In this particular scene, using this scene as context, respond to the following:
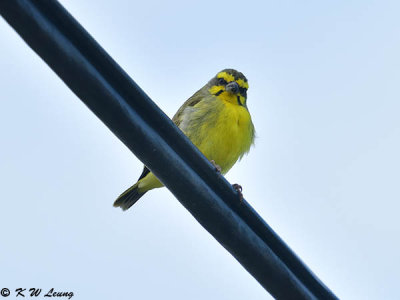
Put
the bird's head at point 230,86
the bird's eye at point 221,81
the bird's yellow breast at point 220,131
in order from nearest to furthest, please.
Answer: the bird's yellow breast at point 220,131 < the bird's head at point 230,86 < the bird's eye at point 221,81

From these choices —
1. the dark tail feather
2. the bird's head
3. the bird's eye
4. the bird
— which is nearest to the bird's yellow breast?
the bird

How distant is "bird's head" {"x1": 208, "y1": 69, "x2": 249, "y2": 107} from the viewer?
7.06 metres

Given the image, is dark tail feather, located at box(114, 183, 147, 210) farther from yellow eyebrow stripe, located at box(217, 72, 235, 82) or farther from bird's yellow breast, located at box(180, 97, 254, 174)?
yellow eyebrow stripe, located at box(217, 72, 235, 82)

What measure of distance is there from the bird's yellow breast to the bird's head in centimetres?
21

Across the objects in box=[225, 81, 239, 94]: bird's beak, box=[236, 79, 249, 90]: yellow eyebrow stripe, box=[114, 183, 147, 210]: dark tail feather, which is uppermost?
box=[236, 79, 249, 90]: yellow eyebrow stripe

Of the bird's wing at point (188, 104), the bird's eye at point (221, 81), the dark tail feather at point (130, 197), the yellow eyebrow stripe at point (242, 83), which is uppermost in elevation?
the yellow eyebrow stripe at point (242, 83)

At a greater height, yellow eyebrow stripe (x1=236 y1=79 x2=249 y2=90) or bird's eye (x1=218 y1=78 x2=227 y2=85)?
yellow eyebrow stripe (x1=236 y1=79 x2=249 y2=90)

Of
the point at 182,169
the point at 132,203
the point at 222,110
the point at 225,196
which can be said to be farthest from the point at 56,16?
the point at 132,203

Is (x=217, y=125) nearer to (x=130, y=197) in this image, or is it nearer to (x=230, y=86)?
(x=230, y=86)

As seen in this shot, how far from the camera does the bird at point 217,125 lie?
649 cm

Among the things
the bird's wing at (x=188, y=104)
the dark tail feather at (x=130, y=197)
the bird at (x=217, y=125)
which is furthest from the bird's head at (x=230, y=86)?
the dark tail feather at (x=130, y=197)

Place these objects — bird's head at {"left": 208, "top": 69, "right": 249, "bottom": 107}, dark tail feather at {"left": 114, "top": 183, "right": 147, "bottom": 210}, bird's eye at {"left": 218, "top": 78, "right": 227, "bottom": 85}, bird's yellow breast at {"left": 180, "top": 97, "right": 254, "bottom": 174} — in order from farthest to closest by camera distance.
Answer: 1. dark tail feather at {"left": 114, "top": 183, "right": 147, "bottom": 210}
2. bird's eye at {"left": 218, "top": 78, "right": 227, "bottom": 85}
3. bird's head at {"left": 208, "top": 69, "right": 249, "bottom": 107}
4. bird's yellow breast at {"left": 180, "top": 97, "right": 254, "bottom": 174}

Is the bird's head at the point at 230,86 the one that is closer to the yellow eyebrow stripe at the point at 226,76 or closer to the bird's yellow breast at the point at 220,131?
the yellow eyebrow stripe at the point at 226,76

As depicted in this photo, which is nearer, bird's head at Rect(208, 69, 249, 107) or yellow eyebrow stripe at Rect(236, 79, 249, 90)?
bird's head at Rect(208, 69, 249, 107)
